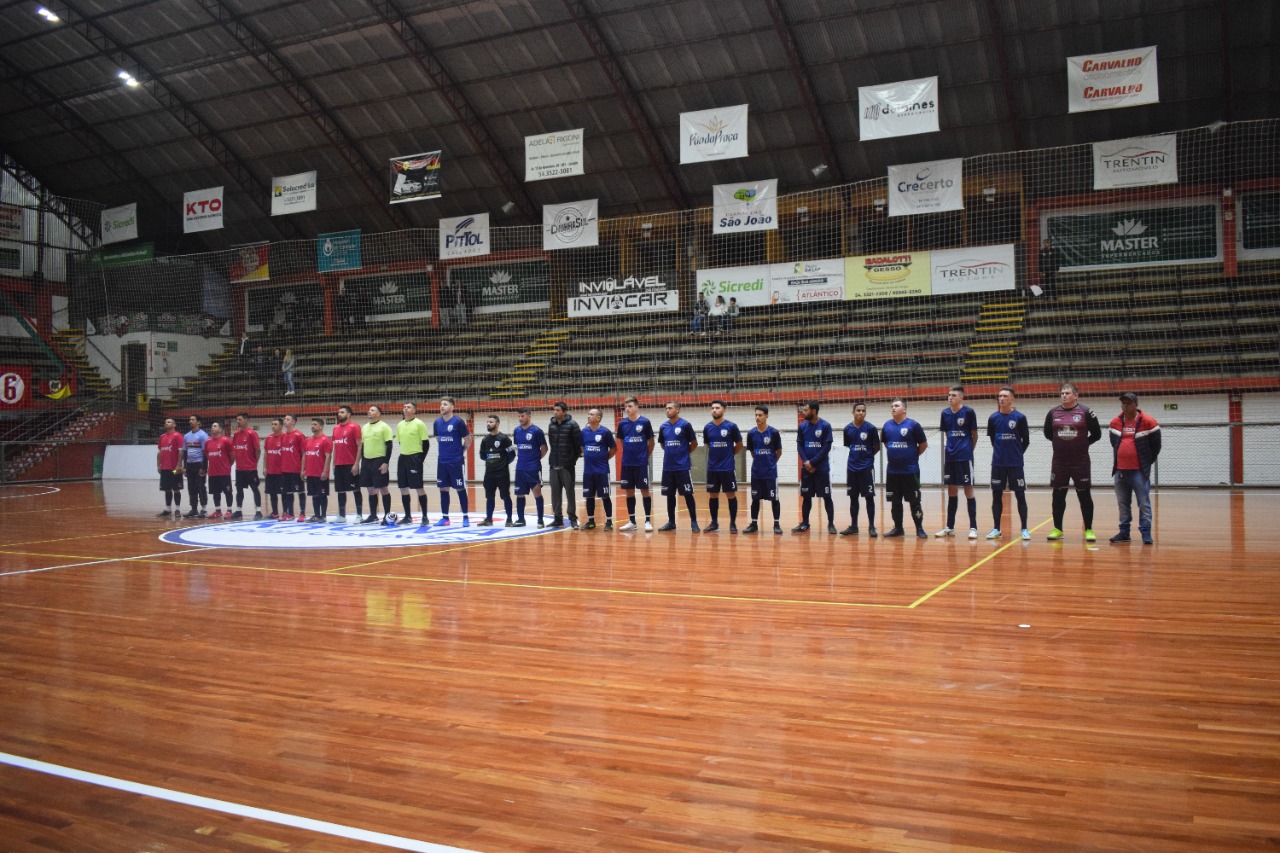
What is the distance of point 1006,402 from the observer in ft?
34.6

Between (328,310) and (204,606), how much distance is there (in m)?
25.1

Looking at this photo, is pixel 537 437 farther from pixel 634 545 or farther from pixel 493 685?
pixel 493 685

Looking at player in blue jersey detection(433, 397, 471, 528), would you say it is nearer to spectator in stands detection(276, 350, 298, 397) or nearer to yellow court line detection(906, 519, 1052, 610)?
yellow court line detection(906, 519, 1052, 610)

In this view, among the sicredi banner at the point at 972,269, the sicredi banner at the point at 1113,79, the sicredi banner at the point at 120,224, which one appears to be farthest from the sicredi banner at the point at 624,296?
the sicredi banner at the point at 120,224

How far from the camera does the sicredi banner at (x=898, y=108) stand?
19.4 meters

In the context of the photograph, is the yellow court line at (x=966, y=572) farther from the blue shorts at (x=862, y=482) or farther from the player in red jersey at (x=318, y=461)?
the player in red jersey at (x=318, y=461)

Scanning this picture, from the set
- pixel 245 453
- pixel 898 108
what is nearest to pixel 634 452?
pixel 245 453

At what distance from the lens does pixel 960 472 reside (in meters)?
10.8

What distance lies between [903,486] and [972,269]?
42.3 ft

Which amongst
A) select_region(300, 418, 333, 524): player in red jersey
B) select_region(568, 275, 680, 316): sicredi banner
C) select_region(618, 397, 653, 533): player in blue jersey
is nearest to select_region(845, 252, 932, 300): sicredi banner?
select_region(568, 275, 680, 316): sicredi banner

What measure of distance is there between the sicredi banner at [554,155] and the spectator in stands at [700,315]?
4655 mm

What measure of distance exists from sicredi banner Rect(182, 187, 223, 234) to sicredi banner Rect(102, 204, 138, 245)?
1.90 meters

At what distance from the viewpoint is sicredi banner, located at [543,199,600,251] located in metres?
24.1

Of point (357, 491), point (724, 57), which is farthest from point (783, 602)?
point (724, 57)
